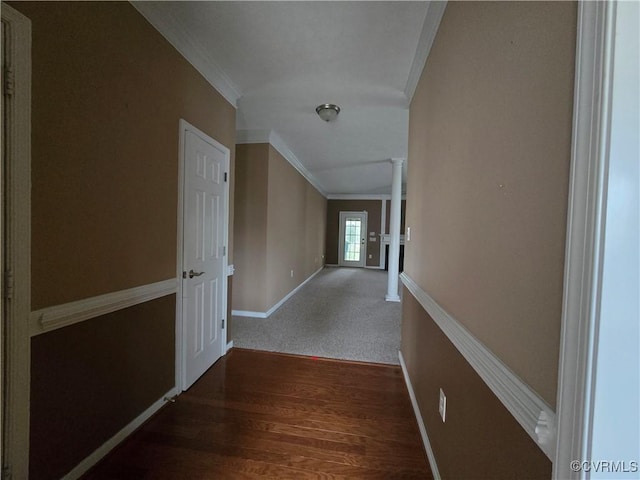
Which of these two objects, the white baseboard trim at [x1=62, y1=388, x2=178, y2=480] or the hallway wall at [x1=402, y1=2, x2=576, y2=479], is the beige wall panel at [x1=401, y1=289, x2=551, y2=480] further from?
the white baseboard trim at [x1=62, y1=388, x2=178, y2=480]

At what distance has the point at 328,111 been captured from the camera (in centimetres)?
273

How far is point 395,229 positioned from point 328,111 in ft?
7.82

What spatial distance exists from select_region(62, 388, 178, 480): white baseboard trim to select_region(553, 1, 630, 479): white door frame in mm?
1908

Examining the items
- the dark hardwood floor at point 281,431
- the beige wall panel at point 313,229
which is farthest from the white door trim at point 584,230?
the beige wall panel at point 313,229

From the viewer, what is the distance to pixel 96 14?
129 centimetres

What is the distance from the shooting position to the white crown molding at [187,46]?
1.57 metres

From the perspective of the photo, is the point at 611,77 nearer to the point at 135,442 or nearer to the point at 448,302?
the point at 448,302

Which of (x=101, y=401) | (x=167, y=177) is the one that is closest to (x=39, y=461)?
(x=101, y=401)

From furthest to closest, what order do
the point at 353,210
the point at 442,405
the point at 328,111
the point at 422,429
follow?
1. the point at 353,210
2. the point at 328,111
3. the point at 422,429
4. the point at 442,405

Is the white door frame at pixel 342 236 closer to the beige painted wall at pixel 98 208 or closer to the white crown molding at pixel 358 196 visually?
the white crown molding at pixel 358 196

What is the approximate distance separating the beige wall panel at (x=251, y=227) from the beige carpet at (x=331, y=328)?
0.32 m

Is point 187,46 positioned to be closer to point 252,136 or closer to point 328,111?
point 328,111

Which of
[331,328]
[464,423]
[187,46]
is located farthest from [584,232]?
[331,328]

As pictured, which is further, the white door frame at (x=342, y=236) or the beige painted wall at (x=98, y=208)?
the white door frame at (x=342, y=236)
